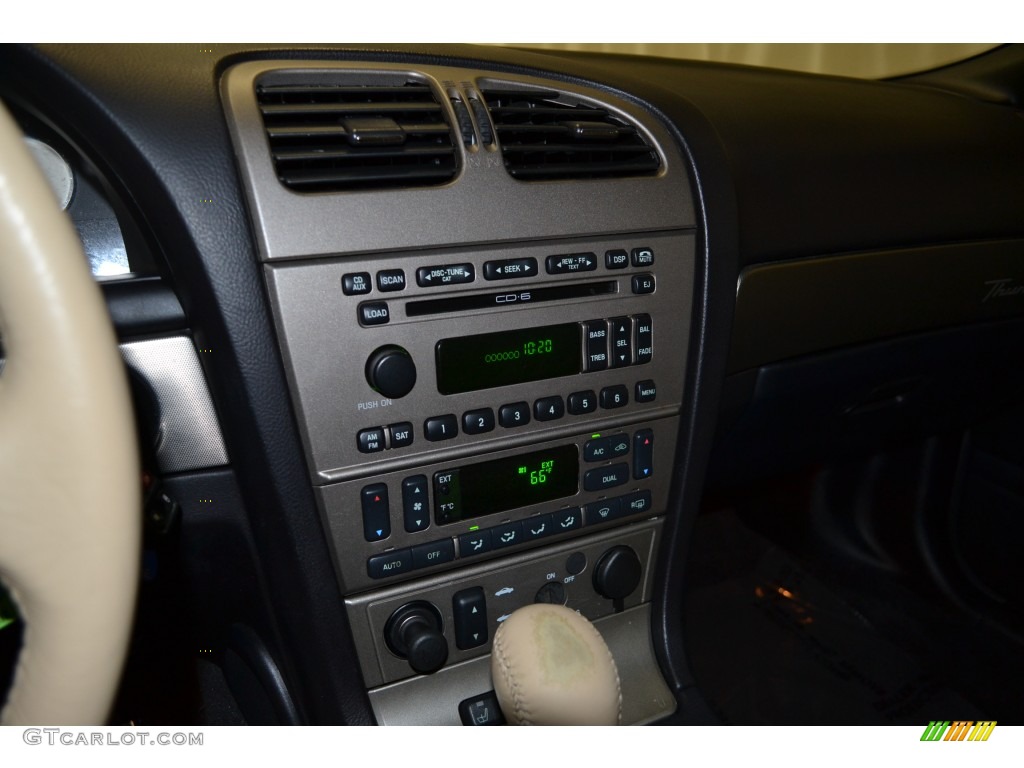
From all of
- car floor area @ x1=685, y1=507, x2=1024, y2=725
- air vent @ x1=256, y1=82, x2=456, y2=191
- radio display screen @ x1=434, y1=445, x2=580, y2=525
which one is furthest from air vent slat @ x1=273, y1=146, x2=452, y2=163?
car floor area @ x1=685, y1=507, x2=1024, y2=725

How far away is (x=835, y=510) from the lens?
1866 mm

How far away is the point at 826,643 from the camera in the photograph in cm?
163

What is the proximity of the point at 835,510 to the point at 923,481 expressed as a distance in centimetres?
19

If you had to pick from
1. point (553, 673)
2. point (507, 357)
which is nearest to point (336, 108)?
point (507, 357)

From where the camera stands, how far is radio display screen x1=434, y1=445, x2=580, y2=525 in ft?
2.85

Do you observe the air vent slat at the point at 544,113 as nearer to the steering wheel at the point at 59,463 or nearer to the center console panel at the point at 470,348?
the center console panel at the point at 470,348

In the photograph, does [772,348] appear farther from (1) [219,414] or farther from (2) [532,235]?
(1) [219,414]

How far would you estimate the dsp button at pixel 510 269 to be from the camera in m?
0.82

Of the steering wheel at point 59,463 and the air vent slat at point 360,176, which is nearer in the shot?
the steering wheel at point 59,463

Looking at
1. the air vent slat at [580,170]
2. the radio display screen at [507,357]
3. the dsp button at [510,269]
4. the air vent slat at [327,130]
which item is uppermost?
the air vent slat at [327,130]

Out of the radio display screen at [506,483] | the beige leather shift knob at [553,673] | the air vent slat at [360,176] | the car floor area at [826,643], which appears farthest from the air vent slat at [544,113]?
the car floor area at [826,643]

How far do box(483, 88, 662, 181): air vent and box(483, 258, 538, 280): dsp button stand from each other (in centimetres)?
→ 9

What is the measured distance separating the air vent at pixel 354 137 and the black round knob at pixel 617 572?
50 centimetres

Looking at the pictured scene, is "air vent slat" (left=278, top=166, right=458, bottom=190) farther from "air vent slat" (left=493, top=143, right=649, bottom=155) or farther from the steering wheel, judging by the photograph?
the steering wheel
